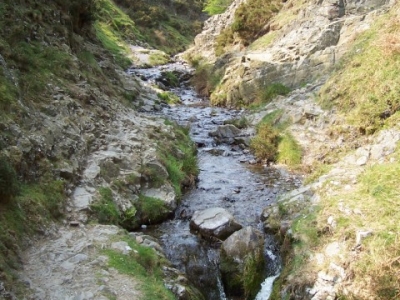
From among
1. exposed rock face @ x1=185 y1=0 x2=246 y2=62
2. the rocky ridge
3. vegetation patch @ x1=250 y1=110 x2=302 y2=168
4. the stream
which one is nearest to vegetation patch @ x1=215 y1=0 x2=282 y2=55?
exposed rock face @ x1=185 y1=0 x2=246 y2=62

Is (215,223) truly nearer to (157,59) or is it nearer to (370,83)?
(370,83)

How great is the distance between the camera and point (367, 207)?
1055 centimetres

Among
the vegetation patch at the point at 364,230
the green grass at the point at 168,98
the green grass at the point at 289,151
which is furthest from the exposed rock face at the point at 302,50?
the vegetation patch at the point at 364,230

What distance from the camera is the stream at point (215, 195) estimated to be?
11.5 metres

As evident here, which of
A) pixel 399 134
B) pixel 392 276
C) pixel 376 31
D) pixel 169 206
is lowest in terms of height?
pixel 169 206

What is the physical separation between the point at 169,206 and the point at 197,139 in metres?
8.25

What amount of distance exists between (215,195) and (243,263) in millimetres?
4832

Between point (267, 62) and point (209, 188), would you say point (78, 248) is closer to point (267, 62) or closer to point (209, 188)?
point (209, 188)

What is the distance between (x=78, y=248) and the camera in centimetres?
1036

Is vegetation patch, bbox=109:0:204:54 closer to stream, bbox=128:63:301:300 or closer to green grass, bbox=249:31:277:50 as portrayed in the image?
green grass, bbox=249:31:277:50

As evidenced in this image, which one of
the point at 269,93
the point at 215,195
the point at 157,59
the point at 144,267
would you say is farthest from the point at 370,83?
the point at 157,59

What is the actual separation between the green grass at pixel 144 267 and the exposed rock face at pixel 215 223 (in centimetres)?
216

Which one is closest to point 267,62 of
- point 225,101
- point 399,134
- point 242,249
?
point 225,101

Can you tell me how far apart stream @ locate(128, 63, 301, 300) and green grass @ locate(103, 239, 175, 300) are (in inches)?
44.8
